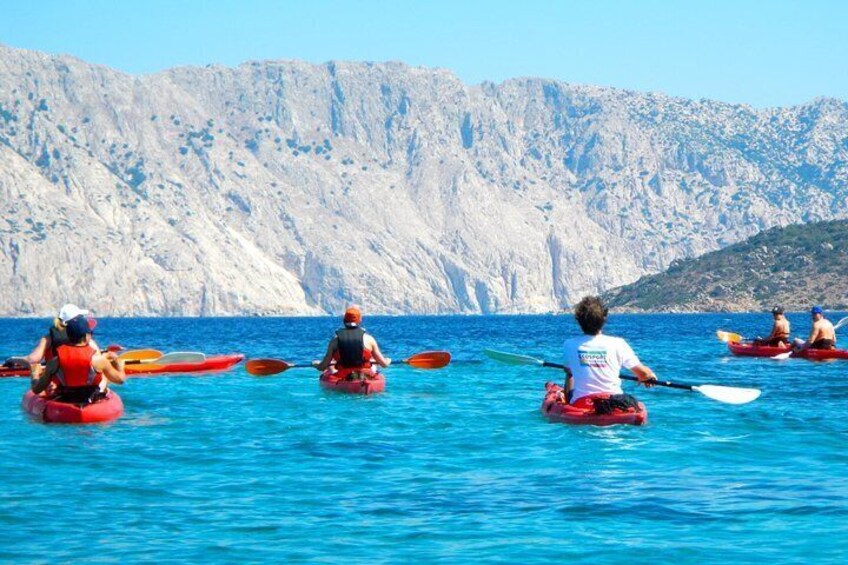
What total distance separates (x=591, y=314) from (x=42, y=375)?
9216 millimetres

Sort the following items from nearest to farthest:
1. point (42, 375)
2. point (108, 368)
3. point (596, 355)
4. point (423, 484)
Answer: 1. point (423, 484)
2. point (596, 355)
3. point (108, 368)
4. point (42, 375)

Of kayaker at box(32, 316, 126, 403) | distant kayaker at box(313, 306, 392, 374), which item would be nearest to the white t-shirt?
kayaker at box(32, 316, 126, 403)

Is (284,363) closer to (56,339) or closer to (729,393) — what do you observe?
(56,339)

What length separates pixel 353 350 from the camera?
90.0 feet

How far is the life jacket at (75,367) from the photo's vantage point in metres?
20.3

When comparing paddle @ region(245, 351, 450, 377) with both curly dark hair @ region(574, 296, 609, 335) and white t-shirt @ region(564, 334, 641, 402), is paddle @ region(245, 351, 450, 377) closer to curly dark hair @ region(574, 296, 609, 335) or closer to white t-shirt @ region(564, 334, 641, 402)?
white t-shirt @ region(564, 334, 641, 402)

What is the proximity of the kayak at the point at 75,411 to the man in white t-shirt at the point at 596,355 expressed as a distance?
7.79 meters

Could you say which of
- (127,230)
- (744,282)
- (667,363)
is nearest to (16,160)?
(127,230)

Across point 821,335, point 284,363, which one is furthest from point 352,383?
point 821,335

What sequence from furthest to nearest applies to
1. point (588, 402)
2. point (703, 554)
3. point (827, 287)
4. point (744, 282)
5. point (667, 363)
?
point (744, 282), point (827, 287), point (667, 363), point (588, 402), point (703, 554)

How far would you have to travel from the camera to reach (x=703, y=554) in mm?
12023

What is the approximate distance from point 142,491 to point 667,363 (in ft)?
105

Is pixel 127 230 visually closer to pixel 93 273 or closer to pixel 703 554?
pixel 93 273

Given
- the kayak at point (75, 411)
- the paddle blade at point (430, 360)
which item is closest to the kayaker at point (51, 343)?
the kayak at point (75, 411)
